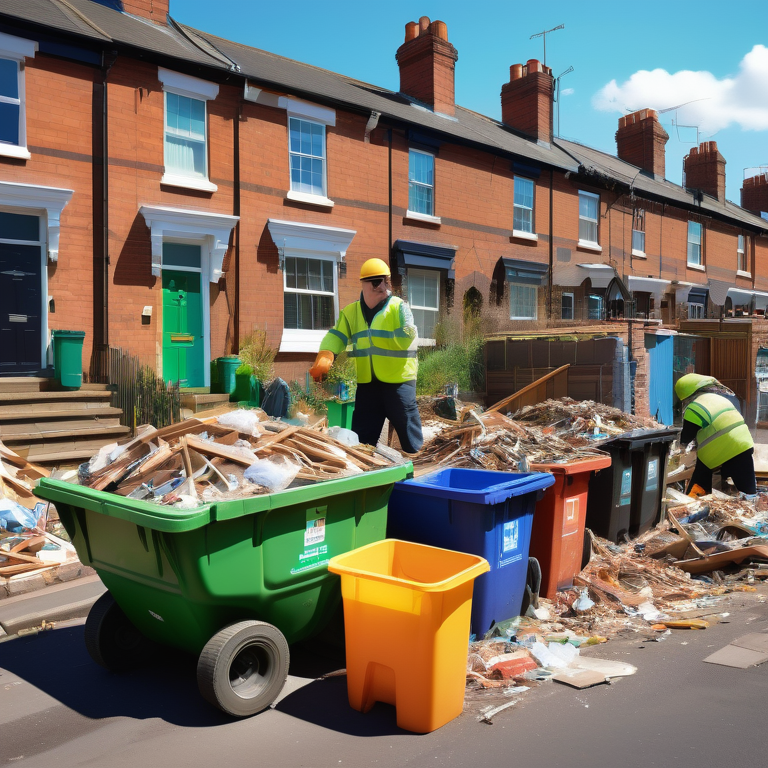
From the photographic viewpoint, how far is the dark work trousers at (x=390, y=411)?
6.34 m

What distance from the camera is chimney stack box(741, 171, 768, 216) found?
111ft

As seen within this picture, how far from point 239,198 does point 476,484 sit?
31.5 feet

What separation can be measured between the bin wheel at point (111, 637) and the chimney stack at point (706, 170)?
3084cm

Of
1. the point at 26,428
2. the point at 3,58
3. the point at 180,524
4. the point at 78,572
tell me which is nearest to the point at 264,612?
the point at 180,524

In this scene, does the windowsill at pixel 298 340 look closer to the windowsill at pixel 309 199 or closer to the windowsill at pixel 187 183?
the windowsill at pixel 309 199

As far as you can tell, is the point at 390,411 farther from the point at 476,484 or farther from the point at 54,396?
the point at 54,396

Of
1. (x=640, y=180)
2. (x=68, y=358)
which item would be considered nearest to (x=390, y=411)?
(x=68, y=358)

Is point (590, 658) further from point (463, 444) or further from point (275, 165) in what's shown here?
point (275, 165)

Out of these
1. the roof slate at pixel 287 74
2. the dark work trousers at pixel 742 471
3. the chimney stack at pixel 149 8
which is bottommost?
the dark work trousers at pixel 742 471

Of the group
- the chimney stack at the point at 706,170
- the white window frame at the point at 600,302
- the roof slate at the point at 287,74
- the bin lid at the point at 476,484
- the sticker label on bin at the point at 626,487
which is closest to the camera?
the bin lid at the point at 476,484

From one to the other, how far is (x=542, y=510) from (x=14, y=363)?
885 cm

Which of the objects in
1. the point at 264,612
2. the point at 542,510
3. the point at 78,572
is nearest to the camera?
the point at 264,612

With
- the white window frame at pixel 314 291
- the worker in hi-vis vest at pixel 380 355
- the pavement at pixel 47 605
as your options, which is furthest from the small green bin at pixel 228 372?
the pavement at pixel 47 605

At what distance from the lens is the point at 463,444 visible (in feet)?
21.0
